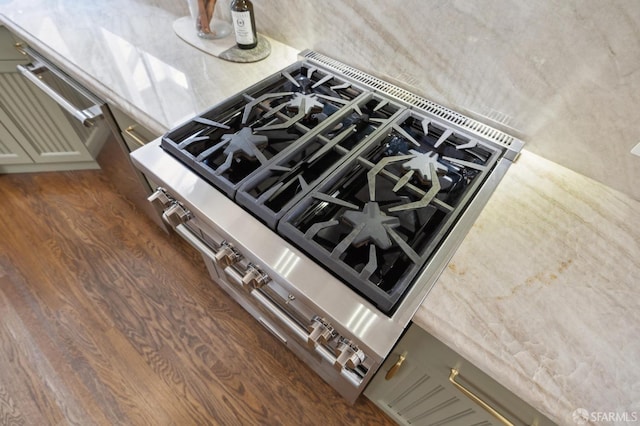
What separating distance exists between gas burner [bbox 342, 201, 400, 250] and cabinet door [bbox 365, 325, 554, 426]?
0.18m

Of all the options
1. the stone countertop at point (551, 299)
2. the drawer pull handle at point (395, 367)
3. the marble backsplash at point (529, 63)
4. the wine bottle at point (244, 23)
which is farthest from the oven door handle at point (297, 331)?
the wine bottle at point (244, 23)

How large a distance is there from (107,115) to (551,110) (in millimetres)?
1334

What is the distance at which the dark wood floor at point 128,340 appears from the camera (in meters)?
1.26

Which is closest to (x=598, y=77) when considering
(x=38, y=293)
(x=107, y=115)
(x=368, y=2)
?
(x=368, y=2)

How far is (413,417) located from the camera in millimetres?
979

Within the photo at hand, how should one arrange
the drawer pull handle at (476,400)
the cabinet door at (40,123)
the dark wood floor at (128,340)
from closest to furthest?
the drawer pull handle at (476,400) → the dark wood floor at (128,340) → the cabinet door at (40,123)

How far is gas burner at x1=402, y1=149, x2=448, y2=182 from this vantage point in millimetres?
746

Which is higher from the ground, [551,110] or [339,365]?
[551,110]

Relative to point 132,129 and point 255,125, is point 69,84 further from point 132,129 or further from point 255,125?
point 255,125

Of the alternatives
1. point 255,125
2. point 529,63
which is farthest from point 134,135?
point 529,63

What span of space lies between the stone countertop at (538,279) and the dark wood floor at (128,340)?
0.91 metres

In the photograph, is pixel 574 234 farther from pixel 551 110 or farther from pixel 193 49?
pixel 193 49

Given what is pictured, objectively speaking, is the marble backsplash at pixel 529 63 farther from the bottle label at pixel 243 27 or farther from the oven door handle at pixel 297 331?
the oven door handle at pixel 297 331

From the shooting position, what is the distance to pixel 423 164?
77cm
